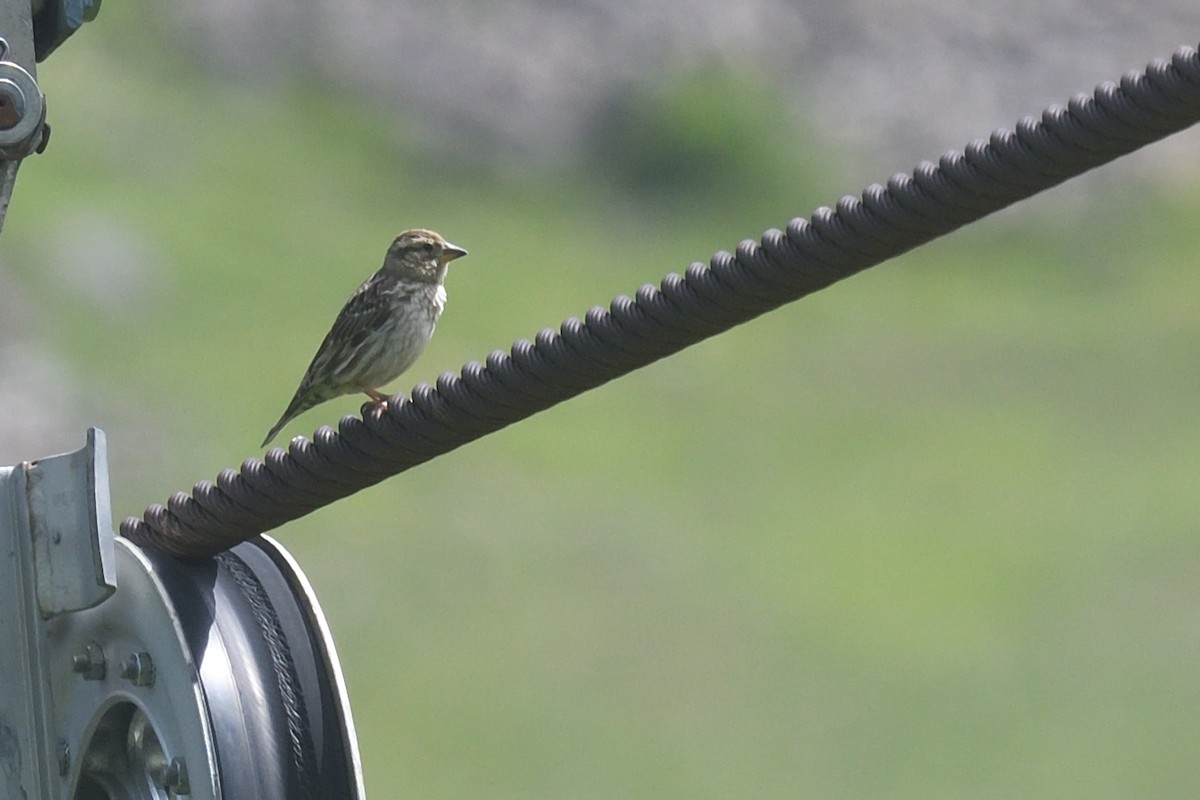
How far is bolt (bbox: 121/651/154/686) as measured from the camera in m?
4.80

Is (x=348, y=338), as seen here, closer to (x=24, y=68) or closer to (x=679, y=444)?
(x=24, y=68)

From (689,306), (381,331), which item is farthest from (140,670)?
(381,331)

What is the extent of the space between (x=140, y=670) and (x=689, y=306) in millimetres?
1225

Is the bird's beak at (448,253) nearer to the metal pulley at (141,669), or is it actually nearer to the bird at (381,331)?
the bird at (381,331)

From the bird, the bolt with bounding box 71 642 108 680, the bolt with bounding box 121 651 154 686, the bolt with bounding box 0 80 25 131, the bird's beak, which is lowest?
the bolt with bounding box 121 651 154 686

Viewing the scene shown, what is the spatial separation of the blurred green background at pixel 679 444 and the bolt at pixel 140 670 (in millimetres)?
20969

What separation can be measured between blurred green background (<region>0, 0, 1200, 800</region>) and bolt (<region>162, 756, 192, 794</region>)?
21078mm

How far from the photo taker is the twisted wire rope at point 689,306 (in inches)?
157

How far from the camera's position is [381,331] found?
9.11 meters

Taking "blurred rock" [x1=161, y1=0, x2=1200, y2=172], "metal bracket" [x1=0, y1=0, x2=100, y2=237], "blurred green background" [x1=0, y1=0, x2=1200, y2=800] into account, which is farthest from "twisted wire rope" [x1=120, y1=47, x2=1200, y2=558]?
"blurred rock" [x1=161, y1=0, x2=1200, y2=172]

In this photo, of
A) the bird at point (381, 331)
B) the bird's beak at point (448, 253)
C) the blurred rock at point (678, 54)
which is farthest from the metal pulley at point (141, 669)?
the blurred rock at point (678, 54)

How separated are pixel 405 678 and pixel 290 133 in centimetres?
1501

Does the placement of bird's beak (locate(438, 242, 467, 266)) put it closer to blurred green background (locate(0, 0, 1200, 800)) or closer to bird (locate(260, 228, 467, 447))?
bird (locate(260, 228, 467, 447))

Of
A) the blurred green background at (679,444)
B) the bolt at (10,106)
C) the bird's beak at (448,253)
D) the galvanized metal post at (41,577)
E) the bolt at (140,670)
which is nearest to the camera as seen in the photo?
the bolt at (10,106)
